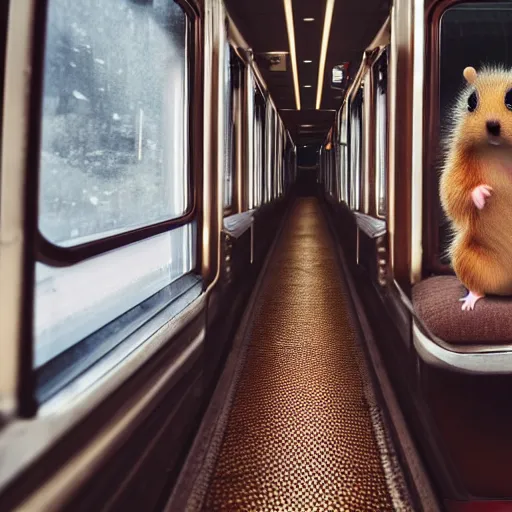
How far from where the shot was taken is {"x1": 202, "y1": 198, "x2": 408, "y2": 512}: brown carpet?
1.91 m

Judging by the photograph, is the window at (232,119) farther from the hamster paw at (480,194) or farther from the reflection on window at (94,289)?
the hamster paw at (480,194)

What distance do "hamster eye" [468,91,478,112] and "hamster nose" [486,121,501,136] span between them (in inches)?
3.6

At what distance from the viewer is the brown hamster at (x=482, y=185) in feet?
5.83

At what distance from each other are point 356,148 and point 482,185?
4.62m

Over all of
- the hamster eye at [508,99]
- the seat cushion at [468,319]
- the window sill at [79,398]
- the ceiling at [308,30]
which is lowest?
the window sill at [79,398]

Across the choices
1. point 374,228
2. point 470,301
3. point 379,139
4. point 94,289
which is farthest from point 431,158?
point 379,139

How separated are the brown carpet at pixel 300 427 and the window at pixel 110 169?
612 mm

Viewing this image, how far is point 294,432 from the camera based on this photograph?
235 cm

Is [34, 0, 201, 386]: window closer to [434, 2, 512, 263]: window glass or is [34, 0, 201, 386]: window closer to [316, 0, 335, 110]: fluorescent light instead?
[434, 2, 512, 263]: window glass

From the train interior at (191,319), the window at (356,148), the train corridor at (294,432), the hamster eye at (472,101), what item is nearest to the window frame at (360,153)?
the window at (356,148)

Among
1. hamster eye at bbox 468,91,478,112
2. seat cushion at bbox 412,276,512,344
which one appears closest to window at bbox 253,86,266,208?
seat cushion at bbox 412,276,512,344

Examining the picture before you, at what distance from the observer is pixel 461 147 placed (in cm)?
189

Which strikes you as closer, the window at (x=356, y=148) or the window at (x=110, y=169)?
the window at (x=110, y=169)

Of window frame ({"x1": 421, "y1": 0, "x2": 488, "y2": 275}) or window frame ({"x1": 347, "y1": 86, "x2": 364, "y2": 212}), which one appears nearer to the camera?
window frame ({"x1": 421, "y1": 0, "x2": 488, "y2": 275})
